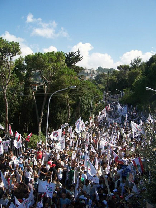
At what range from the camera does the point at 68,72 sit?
27.6 meters

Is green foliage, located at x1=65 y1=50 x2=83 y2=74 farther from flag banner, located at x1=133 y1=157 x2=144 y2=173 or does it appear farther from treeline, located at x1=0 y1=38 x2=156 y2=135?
flag banner, located at x1=133 y1=157 x2=144 y2=173

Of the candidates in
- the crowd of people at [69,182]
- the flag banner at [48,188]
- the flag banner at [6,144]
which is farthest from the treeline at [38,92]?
the flag banner at [48,188]

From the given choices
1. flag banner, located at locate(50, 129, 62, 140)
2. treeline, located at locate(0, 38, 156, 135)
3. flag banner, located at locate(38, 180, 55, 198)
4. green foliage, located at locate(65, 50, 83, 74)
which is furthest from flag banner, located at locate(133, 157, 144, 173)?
green foliage, located at locate(65, 50, 83, 74)

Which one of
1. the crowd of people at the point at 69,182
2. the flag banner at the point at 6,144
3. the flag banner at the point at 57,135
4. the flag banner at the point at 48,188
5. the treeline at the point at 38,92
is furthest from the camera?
the treeline at the point at 38,92

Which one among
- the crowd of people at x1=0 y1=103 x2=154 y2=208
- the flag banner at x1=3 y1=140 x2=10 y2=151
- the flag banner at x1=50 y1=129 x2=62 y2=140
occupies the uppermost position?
the flag banner at x1=50 y1=129 x2=62 y2=140

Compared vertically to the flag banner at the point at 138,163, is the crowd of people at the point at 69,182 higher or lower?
lower

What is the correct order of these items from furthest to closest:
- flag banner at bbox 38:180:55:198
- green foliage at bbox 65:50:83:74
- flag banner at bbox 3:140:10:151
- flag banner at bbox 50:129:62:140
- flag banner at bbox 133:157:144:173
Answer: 1. green foliage at bbox 65:50:83:74
2. flag banner at bbox 50:129:62:140
3. flag banner at bbox 3:140:10:151
4. flag banner at bbox 133:157:144:173
5. flag banner at bbox 38:180:55:198

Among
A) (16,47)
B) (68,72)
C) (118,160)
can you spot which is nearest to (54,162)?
(118,160)

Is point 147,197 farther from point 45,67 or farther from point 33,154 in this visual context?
point 45,67

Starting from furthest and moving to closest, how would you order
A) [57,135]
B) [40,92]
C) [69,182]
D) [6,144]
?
[40,92] < [57,135] < [6,144] < [69,182]

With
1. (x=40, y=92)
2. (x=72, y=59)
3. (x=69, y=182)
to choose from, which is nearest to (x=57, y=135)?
(x=69, y=182)

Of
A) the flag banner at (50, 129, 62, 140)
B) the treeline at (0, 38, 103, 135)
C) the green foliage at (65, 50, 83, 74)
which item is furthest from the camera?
the green foliage at (65, 50, 83, 74)

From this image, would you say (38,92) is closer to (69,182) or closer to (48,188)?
(69,182)

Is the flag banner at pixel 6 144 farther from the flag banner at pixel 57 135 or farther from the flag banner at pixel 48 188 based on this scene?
the flag banner at pixel 48 188
